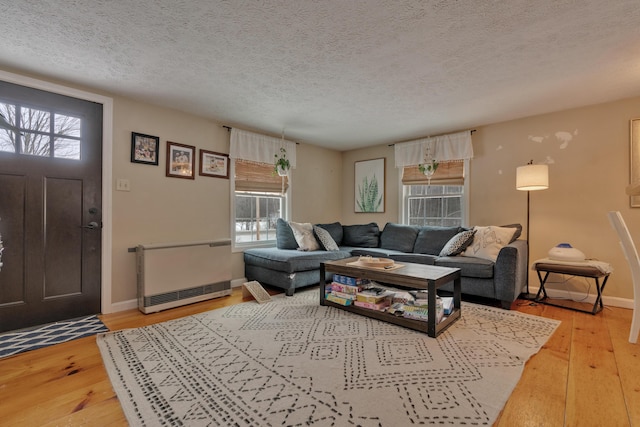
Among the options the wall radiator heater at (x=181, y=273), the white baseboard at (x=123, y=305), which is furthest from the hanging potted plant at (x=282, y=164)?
the white baseboard at (x=123, y=305)

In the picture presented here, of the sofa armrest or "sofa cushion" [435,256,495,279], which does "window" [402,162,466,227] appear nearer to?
"sofa cushion" [435,256,495,279]

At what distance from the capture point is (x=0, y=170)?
241 centimetres

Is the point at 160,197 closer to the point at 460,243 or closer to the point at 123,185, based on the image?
the point at 123,185

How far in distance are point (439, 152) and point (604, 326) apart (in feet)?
8.75

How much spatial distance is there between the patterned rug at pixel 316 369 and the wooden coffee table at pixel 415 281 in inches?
3.0

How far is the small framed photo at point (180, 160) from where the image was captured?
339cm

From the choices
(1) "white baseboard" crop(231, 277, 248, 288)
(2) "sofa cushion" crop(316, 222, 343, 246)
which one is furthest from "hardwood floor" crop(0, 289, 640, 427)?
(2) "sofa cushion" crop(316, 222, 343, 246)

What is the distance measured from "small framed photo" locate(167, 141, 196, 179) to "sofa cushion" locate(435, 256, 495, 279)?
122 inches

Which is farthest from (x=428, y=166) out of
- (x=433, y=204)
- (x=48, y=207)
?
(x=48, y=207)

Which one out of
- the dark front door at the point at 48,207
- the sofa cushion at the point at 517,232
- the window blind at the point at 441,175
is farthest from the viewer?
the window blind at the point at 441,175

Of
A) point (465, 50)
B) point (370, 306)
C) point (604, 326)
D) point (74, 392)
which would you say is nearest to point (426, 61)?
point (465, 50)

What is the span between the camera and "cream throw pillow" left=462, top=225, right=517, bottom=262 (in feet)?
10.4

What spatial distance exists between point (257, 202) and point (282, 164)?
0.67 metres

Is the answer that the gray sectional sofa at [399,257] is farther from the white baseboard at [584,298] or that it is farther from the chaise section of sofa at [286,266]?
the white baseboard at [584,298]
